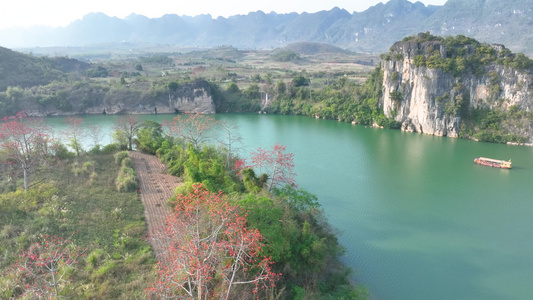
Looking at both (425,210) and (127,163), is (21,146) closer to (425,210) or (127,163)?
(127,163)

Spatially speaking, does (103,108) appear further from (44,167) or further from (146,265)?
(146,265)

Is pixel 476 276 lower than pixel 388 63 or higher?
lower

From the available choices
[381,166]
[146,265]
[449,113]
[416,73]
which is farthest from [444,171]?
[146,265]

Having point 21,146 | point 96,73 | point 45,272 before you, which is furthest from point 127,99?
point 45,272

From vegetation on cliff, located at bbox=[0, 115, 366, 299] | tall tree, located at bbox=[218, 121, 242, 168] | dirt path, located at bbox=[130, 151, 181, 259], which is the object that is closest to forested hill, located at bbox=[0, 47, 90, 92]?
tall tree, located at bbox=[218, 121, 242, 168]

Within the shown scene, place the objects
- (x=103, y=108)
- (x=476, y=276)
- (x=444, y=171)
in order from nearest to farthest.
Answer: (x=476, y=276) → (x=444, y=171) → (x=103, y=108)

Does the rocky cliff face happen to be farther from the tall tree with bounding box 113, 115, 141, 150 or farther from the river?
the tall tree with bounding box 113, 115, 141, 150

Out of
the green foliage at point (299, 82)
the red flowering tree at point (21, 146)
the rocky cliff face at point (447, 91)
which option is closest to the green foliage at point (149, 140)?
the red flowering tree at point (21, 146)

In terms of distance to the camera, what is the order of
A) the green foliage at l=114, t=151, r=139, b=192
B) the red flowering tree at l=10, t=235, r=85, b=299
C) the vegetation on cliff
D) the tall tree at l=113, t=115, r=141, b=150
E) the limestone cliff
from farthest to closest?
the limestone cliff < the tall tree at l=113, t=115, r=141, b=150 < the green foliage at l=114, t=151, r=139, b=192 < the vegetation on cliff < the red flowering tree at l=10, t=235, r=85, b=299
